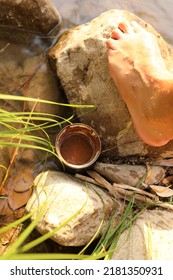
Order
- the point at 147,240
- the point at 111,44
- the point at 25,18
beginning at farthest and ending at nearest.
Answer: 1. the point at 25,18
2. the point at 111,44
3. the point at 147,240

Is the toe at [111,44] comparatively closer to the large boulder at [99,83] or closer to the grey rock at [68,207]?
the large boulder at [99,83]

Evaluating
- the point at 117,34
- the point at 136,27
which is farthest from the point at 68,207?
the point at 136,27

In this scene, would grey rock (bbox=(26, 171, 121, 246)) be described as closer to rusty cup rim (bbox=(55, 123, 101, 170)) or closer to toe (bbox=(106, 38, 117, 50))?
rusty cup rim (bbox=(55, 123, 101, 170))

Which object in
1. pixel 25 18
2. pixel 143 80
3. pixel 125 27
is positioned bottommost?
pixel 25 18

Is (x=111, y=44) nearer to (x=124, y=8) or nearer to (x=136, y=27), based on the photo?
(x=136, y=27)

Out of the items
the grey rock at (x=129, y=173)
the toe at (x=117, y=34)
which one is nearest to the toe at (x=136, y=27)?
the toe at (x=117, y=34)

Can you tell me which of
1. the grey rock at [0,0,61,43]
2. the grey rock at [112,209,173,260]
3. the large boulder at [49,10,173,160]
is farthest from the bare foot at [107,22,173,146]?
the grey rock at [0,0,61,43]

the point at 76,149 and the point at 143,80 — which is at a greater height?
the point at 143,80
